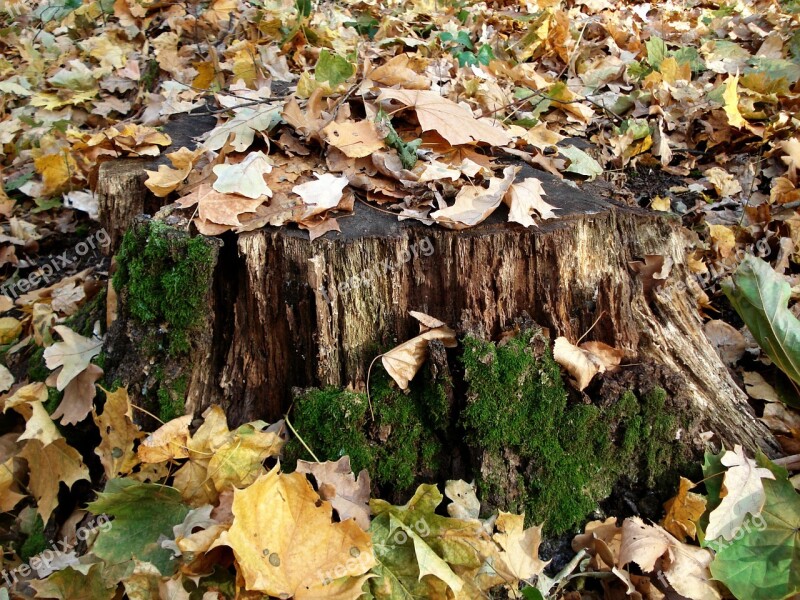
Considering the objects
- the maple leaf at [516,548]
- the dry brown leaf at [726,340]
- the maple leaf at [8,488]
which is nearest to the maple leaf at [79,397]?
the maple leaf at [8,488]

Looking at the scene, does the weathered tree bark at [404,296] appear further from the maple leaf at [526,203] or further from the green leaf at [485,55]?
the green leaf at [485,55]

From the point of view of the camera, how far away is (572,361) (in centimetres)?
206

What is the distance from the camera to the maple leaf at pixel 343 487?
6.24 feet

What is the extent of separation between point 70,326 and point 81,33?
3.94 meters

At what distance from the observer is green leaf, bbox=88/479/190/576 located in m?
1.83

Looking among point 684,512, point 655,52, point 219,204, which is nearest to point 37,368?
point 219,204

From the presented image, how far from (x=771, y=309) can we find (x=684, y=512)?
80cm

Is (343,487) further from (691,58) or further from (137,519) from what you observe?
(691,58)

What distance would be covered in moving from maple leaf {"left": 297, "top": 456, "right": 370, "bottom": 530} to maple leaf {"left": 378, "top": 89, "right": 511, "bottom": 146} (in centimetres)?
128

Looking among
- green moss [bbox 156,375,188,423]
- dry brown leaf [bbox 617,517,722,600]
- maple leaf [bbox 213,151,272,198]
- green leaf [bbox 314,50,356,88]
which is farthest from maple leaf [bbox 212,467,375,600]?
green leaf [bbox 314,50,356,88]

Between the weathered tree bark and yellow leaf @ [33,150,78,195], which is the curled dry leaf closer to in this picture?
the weathered tree bark

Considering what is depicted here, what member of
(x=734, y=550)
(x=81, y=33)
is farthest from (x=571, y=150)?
(x=81, y=33)

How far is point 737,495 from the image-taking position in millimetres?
1974

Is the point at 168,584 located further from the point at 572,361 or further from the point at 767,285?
the point at 767,285
